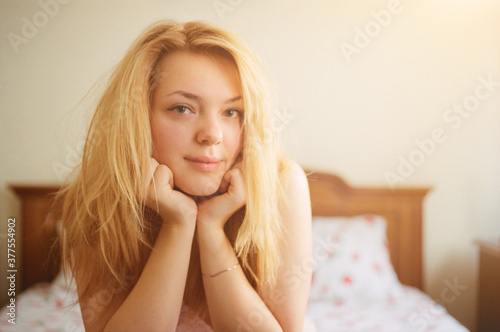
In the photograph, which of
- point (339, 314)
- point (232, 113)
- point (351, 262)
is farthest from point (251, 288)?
point (351, 262)

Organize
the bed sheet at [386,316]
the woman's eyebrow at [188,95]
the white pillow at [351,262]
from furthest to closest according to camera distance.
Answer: the white pillow at [351,262]
the bed sheet at [386,316]
the woman's eyebrow at [188,95]

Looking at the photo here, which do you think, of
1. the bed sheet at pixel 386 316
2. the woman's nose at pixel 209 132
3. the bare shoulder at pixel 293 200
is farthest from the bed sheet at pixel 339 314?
the woman's nose at pixel 209 132

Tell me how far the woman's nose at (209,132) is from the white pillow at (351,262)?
0.64 meters

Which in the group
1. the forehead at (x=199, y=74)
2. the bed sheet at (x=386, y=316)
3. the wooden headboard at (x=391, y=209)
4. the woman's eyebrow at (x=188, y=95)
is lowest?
the bed sheet at (x=386, y=316)

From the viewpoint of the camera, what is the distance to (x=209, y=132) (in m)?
0.44

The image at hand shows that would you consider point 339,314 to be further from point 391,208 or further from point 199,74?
point 199,74

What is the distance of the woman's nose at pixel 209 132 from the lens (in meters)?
0.44

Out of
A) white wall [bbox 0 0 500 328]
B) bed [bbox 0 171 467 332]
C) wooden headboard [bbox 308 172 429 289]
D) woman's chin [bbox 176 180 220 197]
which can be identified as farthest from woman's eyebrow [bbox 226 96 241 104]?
wooden headboard [bbox 308 172 429 289]

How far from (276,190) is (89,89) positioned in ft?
1.13

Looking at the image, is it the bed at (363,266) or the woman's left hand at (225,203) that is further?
the bed at (363,266)

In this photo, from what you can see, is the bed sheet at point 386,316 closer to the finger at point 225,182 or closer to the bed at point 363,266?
the bed at point 363,266

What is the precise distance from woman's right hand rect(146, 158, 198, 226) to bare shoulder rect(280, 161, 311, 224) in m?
0.14

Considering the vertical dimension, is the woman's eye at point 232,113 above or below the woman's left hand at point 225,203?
above

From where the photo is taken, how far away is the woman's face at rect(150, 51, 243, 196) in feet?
1.44
